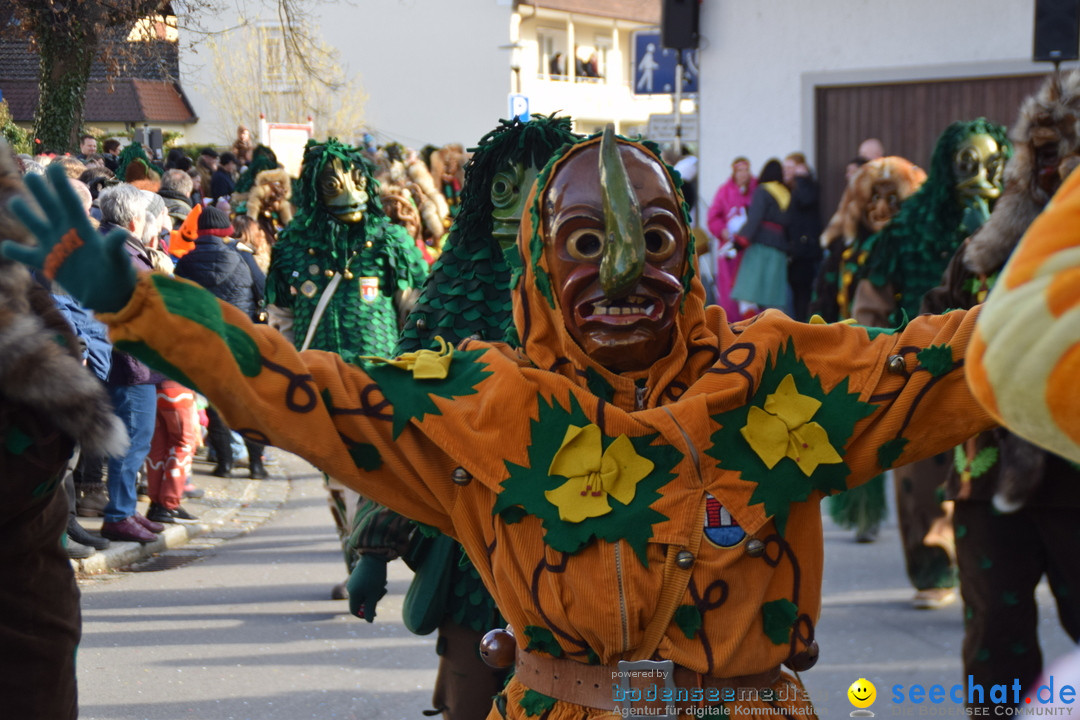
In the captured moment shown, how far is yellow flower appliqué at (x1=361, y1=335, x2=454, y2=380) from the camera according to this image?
8.14ft

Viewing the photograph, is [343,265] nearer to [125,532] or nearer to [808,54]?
[125,532]

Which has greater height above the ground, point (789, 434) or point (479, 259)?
point (479, 259)

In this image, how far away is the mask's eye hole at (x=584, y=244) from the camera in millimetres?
2508

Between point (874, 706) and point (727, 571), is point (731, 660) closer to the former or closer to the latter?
point (727, 571)

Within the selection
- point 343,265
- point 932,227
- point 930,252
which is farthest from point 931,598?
point 343,265

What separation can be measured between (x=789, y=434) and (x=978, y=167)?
4289 mm

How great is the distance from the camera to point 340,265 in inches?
258

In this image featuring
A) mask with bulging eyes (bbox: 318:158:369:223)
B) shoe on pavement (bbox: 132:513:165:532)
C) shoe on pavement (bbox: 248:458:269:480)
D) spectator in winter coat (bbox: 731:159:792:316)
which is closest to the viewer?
mask with bulging eyes (bbox: 318:158:369:223)

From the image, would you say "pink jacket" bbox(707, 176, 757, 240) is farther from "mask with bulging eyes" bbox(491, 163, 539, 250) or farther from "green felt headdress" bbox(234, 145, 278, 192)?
"mask with bulging eyes" bbox(491, 163, 539, 250)

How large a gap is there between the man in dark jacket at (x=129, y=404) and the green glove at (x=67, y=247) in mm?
4912

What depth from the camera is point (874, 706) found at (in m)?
4.90

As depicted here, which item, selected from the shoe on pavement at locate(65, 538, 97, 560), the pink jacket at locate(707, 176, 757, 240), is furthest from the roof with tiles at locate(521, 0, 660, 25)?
the shoe on pavement at locate(65, 538, 97, 560)

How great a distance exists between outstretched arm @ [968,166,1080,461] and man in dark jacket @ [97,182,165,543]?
6.08m

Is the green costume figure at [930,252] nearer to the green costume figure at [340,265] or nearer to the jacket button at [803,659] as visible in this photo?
the green costume figure at [340,265]
